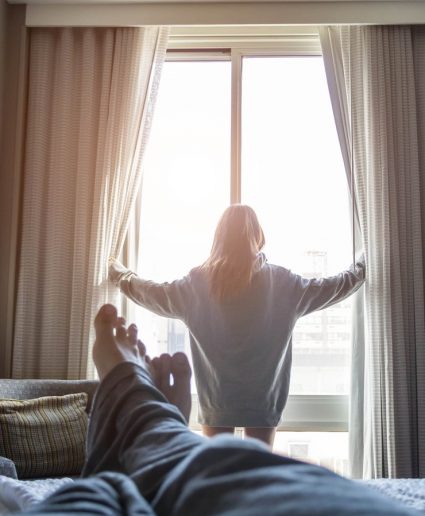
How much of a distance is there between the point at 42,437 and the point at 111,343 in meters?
0.91

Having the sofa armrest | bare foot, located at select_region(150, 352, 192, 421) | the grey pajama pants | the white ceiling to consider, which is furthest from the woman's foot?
the white ceiling

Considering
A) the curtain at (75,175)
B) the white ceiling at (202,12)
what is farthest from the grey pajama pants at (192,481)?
the white ceiling at (202,12)

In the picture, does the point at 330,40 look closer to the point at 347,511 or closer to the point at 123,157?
the point at 123,157

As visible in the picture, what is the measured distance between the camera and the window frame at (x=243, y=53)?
290 centimetres

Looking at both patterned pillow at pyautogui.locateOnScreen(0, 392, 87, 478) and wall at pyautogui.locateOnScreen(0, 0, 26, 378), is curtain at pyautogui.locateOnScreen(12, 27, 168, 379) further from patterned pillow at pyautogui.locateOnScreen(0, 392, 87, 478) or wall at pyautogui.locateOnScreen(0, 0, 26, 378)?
patterned pillow at pyautogui.locateOnScreen(0, 392, 87, 478)

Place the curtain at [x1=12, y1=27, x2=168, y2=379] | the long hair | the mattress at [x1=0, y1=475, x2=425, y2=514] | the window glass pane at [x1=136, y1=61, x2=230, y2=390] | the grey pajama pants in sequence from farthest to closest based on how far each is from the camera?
the window glass pane at [x1=136, y1=61, x2=230, y2=390] < the curtain at [x1=12, y1=27, x2=168, y2=379] < the long hair < the mattress at [x1=0, y1=475, x2=425, y2=514] < the grey pajama pants

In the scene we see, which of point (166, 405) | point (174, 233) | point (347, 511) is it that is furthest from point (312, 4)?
point (347, 511)

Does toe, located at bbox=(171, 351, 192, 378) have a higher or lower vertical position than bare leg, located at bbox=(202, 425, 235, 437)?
higher

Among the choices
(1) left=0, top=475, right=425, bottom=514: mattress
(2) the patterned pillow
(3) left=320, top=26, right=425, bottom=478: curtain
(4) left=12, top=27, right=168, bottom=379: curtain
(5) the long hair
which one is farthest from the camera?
(4) left=12, top=27, right=168, bottom=379: curtain

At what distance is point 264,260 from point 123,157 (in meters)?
0.95

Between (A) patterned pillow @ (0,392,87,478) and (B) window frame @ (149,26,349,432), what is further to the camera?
(B) window frame @ (149,26,349,432)

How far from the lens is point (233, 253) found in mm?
2359

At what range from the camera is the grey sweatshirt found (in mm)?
2334

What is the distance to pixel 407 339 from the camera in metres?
2.77
